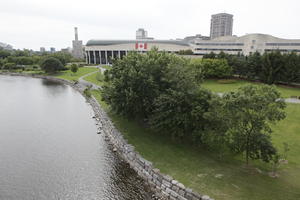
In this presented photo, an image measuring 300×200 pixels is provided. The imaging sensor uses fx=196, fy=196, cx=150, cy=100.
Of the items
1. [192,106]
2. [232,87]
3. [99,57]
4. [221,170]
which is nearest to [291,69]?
[232,87]

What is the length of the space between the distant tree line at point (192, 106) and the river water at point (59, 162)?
5.83m

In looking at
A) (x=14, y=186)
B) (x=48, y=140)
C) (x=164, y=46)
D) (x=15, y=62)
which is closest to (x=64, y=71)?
(x=15, y=62)

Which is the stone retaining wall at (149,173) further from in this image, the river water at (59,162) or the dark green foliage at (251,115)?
the dark green foliage at (251,115)

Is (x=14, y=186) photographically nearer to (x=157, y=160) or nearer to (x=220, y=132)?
(x=157, y=160)

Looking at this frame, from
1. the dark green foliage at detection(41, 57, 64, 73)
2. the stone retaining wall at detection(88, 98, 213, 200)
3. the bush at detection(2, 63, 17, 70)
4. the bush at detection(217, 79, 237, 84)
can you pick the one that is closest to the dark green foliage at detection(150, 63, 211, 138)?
the stone retaining wall at detection(88, 98, 213, 200)

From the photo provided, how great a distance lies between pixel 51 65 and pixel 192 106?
76.8 m

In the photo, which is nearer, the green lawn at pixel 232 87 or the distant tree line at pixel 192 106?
the distant tree line at pixel 192 106

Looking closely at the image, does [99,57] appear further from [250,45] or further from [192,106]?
[192,106]

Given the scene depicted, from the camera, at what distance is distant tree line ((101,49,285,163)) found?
13.5 meters

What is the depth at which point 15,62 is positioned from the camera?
321ft

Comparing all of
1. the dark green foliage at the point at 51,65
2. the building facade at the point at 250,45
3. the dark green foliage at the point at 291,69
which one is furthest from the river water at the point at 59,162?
the building facade at the point at 250,45

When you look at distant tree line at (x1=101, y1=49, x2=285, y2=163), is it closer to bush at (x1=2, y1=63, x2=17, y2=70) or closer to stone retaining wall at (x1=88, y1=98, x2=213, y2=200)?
stone retaining wall at (x1=88, y1=98, x2=213, y2=200)

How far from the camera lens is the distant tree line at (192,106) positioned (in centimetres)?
1348

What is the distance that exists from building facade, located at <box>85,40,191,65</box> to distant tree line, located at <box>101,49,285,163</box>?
86344 mm
